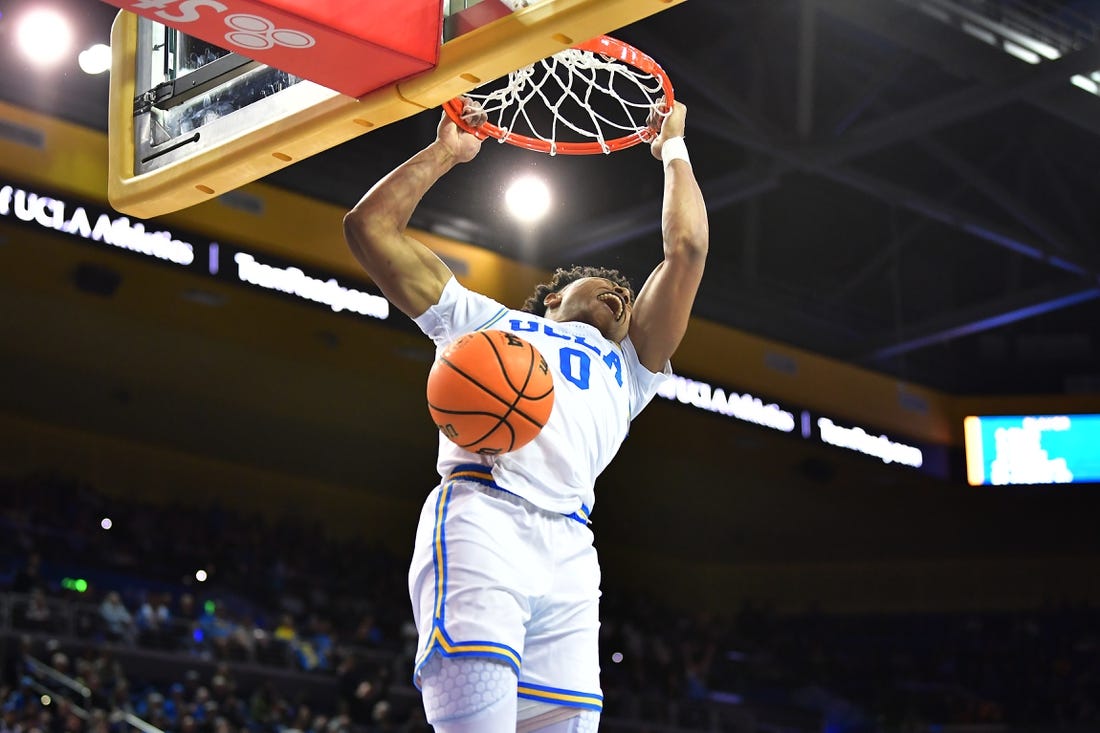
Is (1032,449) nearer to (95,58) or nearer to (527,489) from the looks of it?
(95,58)

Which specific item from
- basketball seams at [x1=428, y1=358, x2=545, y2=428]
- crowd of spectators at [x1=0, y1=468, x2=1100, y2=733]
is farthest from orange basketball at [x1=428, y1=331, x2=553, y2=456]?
crowd of spectators at [x1=0, y1=468, x2=1100, y2=733]

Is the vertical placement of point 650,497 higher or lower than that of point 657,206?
lower

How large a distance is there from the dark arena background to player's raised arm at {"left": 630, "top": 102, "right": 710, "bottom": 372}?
267 inches

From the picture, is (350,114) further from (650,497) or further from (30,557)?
(650,497)

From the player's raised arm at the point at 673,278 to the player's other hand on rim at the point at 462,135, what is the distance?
58 cm

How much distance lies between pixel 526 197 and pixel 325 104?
26.4 ft

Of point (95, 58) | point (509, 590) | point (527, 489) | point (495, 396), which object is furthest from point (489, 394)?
point (95, 58)

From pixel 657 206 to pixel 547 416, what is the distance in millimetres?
9931

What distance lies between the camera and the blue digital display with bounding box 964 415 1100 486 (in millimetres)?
14227

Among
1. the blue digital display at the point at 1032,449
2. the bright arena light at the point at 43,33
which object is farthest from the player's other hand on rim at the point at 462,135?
the blue digital display at the point at 1032,449

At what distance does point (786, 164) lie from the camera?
12148 mm

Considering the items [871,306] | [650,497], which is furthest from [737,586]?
[871,306]

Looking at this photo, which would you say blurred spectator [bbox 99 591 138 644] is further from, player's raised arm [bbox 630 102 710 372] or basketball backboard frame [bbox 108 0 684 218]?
player's raised arm [bbox 630 102 710 372]

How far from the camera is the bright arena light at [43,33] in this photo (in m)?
10.0
